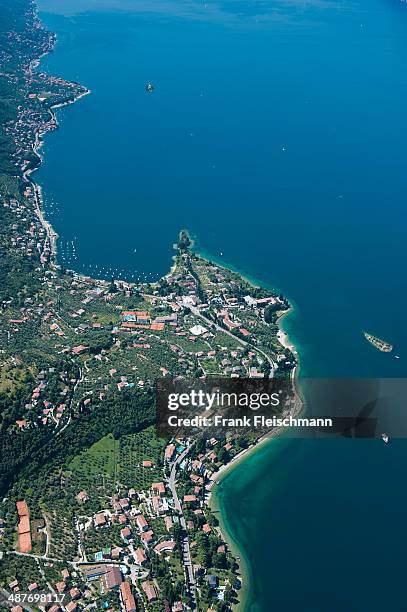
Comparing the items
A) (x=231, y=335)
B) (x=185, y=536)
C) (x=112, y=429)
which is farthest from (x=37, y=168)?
(x=185, y=536)

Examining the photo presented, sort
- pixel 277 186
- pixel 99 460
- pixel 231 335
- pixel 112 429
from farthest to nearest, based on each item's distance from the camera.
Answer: pixel 277 186, pixel 231 335, pixel 112 429, pixel 99 460

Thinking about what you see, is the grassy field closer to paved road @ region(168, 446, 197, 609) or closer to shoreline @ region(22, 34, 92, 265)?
paved road @ region(168, 446, 197, 609)

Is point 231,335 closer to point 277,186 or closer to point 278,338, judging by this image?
point 278,338

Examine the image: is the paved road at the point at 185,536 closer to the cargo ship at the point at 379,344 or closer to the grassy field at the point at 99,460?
the grassy field at the point at 99,460

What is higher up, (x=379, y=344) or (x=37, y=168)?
(x=37, y=168)

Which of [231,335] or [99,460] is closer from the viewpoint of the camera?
[99,460]

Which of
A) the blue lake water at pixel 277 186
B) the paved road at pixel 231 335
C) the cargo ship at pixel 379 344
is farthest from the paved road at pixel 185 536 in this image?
the cargo ship at pixel 379 344

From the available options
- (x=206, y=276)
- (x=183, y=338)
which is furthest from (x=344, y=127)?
(x=183, y=338)

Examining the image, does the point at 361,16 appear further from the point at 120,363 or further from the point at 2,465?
the point at 2,465
